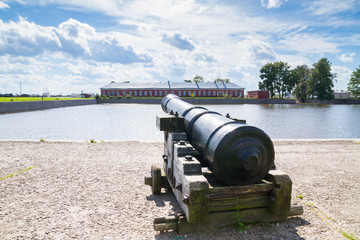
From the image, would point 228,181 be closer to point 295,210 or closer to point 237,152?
point 237,152

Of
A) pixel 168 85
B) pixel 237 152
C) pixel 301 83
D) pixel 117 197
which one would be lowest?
pixel 117 197

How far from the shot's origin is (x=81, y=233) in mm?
3363

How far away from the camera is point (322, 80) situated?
68.2m

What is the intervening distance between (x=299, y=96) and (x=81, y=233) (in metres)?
77.7

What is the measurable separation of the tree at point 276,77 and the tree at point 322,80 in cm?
1112

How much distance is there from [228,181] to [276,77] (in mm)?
83071

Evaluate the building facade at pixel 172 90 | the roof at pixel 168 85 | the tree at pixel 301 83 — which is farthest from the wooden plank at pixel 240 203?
the tree at pixel 301 83

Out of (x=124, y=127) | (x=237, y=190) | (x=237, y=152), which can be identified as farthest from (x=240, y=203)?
(x=124, y=127)

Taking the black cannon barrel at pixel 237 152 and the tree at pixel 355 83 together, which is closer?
the black cannon barrel at pixel 237 152

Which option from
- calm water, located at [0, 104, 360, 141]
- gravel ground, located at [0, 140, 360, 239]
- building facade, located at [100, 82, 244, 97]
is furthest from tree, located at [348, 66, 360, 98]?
gravel ground, located at [0, 140, 360, 239]

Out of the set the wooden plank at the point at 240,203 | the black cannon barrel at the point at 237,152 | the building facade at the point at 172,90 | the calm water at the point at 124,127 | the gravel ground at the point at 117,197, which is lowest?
the calm water at the point at 124,127

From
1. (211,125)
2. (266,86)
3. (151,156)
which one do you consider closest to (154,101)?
(266,86)

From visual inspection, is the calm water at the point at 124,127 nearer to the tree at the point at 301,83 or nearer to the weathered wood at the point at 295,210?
the weathered wood at the point at 295,210

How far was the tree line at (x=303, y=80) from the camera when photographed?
224 feet
